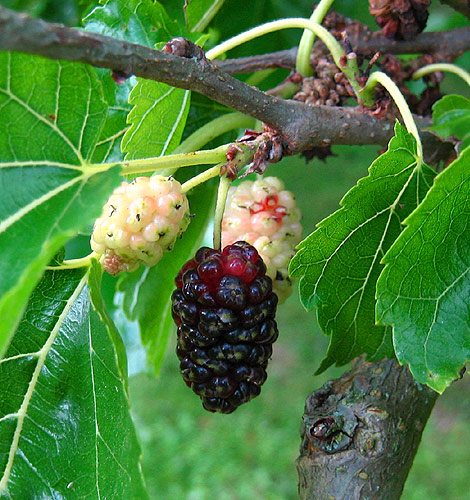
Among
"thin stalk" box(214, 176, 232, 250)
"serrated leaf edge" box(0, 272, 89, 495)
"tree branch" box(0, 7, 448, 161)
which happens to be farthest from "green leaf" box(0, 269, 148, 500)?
"tree branch" box(0, 7, 448, 161)

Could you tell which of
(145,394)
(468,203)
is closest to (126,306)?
(468,203)

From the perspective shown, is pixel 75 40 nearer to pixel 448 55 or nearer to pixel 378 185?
pixel 378 185

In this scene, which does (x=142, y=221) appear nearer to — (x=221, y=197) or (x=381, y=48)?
(x=221, y=197)

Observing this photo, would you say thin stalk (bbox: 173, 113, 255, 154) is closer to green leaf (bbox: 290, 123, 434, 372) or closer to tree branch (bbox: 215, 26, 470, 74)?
tree branch (bbox: 215, 26, 470, 74)

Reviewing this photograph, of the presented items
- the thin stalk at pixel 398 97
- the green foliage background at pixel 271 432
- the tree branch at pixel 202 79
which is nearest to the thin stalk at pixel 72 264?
the tree branch at pixel 202 79

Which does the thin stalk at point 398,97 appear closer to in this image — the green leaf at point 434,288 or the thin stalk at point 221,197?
the green leaf at point 434,288

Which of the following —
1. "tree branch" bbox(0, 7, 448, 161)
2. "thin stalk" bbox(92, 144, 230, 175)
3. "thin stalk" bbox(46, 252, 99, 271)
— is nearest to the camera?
"tree branch" bbox(0, 7, 448, 161)
